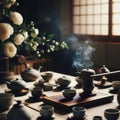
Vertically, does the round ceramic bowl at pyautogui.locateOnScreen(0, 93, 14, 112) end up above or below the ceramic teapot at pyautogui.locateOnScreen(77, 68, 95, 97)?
below

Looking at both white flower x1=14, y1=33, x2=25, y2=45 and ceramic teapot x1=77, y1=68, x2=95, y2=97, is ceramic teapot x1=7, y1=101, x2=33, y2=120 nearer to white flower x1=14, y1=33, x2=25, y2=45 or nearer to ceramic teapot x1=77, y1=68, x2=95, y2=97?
ceramic teapot x1=77, y1=68, x2=95, y2=97

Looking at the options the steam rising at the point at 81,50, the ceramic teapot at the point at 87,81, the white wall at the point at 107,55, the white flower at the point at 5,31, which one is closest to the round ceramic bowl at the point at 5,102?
the ceramic teapot at the point at 87,81

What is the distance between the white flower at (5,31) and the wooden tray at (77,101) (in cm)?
82

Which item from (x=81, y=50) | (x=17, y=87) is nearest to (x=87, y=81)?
(x=17, y=87)

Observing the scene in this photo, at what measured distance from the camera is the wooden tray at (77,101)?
7.53 ft

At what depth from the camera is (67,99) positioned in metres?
2.43

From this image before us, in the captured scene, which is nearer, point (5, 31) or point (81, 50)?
point (5, 31)

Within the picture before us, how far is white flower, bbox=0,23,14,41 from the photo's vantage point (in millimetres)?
2867

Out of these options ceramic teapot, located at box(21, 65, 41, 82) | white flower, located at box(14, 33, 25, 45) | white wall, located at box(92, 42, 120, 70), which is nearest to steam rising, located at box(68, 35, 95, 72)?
white wall, located at box(92, 42, 120, 70)

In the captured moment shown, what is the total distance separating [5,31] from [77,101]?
106 centimetres

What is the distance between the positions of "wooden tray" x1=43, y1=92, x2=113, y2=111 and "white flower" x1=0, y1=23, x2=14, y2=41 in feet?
2.69

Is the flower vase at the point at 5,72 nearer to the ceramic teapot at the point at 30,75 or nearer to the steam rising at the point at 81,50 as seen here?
the ceramic teapot at the point at 30,75

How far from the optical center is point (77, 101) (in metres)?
2.38

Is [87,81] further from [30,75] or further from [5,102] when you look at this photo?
[30,75]
